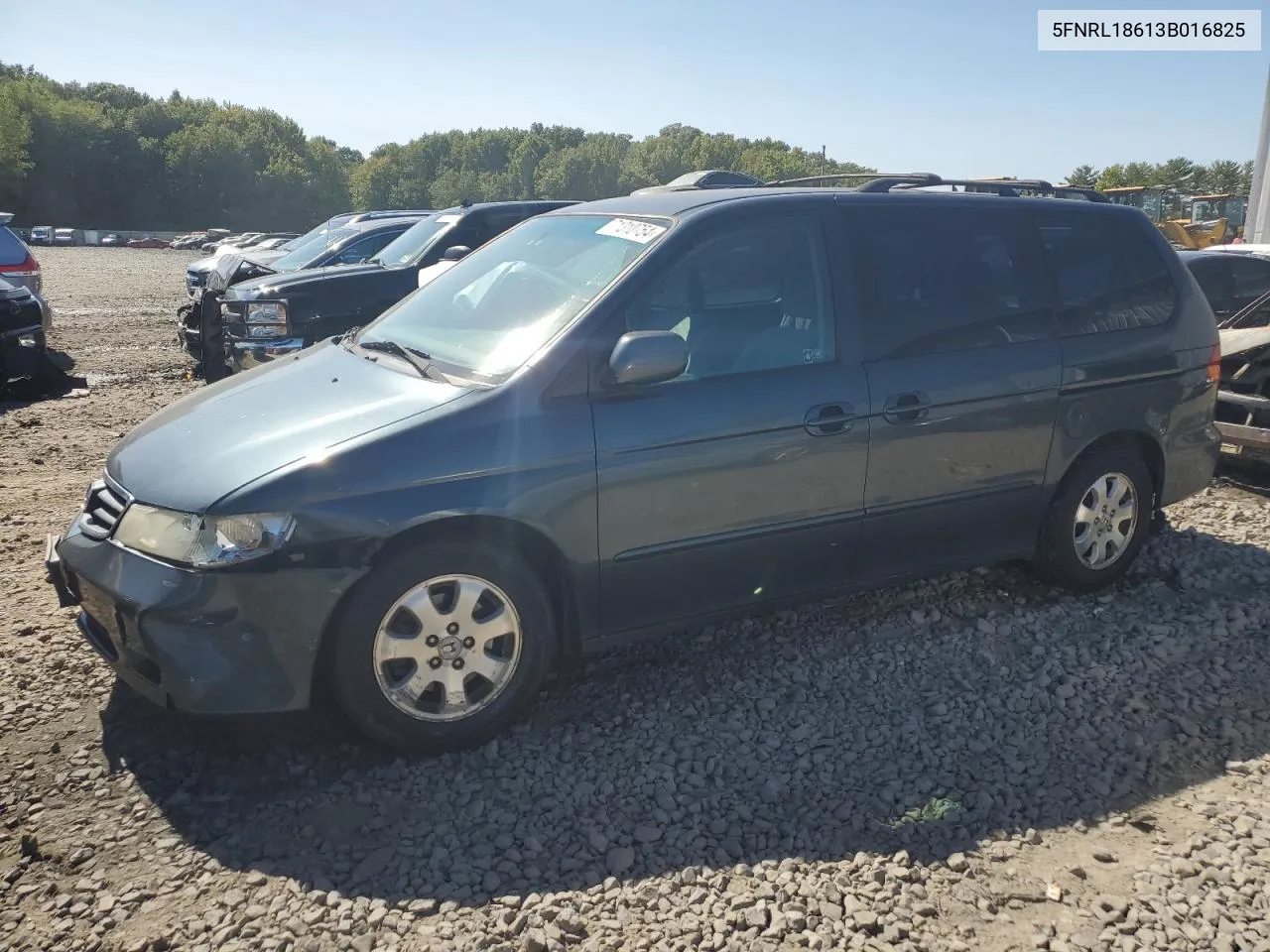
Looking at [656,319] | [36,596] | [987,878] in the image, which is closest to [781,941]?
[987,878]

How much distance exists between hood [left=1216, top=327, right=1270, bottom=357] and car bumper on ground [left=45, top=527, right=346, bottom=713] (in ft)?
20.1

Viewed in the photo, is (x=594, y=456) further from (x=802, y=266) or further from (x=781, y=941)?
(x=781, y=941)

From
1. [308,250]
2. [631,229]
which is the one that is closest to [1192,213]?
[308,250]

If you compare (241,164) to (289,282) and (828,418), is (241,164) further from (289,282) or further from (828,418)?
(828,418)

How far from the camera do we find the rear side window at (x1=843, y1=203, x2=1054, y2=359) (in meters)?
4.16

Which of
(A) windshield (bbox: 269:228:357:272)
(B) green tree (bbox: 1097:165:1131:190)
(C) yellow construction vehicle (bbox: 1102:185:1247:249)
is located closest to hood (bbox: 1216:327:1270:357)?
(A) windshield (bbox: 269:228:357:272)

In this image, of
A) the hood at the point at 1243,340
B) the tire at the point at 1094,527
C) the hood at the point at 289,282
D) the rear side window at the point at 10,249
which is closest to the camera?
the tire at the point at 1094,527

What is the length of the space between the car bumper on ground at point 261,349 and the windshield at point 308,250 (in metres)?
4.20

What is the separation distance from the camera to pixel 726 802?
3250 mm

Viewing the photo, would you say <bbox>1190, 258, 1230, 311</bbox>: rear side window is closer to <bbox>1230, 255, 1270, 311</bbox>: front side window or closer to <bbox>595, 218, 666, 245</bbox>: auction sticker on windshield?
<bbox>1230, 255, 1270, 311</bbox>: front side window

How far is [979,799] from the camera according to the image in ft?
10.7

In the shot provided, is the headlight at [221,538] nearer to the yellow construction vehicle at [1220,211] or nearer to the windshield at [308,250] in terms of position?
the windshield at [308,250]

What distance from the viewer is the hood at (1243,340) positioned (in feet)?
22.2

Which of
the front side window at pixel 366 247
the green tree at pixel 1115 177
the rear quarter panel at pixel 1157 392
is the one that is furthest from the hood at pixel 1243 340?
the green tree at pixel 1115 177
